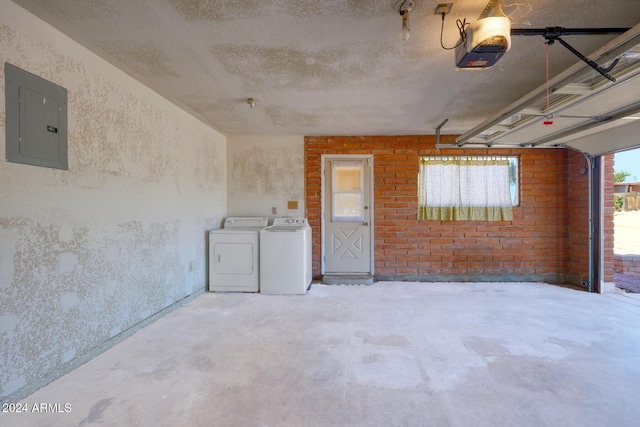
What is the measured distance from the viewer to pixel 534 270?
16.5 ft

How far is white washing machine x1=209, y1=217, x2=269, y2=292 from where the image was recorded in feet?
14.7

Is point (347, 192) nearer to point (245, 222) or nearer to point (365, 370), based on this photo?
point (245, 222)

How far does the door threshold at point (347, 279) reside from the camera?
16.1 ft

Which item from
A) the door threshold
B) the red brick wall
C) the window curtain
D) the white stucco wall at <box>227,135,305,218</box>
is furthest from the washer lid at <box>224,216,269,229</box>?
the window curtain

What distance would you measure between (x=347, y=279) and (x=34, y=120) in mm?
4095

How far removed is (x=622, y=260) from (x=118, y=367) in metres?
7.59

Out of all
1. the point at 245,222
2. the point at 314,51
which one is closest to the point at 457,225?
the point at 245,222

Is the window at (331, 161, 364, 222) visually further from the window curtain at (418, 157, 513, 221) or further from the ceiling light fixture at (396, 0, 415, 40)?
the ceiling light fixture at (396, 0, 415, 40)

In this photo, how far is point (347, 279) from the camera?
496 centimetres

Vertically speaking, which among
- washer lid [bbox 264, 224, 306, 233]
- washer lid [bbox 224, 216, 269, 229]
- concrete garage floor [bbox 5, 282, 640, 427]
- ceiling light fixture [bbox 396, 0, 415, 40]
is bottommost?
concrete garage floor [bbox 5, 282, 640, 427]

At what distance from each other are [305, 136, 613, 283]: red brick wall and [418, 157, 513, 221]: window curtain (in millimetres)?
122

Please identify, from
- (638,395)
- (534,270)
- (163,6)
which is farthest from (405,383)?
(534,270)

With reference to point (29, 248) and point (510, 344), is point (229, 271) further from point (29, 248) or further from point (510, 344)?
point (510, 344)

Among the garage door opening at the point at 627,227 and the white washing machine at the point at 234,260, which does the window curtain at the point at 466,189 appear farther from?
the white washing machine at the point at 234,260
